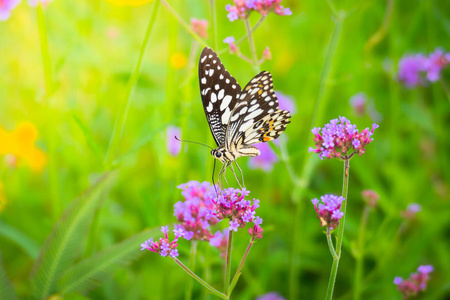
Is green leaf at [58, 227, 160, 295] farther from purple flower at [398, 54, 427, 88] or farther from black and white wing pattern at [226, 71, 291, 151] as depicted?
purple flower at [398, 54, 427, 88]

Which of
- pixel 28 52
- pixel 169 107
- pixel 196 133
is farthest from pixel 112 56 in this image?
pixel 169 107

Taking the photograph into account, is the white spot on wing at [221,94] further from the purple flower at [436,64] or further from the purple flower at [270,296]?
the purple flower at [436,64]

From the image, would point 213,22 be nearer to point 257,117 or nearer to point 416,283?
point 257,117

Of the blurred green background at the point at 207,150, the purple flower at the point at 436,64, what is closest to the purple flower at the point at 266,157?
the blurred green background at the point at 207,150

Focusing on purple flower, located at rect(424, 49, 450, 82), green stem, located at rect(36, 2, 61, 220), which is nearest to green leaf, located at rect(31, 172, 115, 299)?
green stem, located at rect(36, 2, 61, 220)

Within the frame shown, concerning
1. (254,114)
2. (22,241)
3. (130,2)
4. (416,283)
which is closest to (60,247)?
(22,241)

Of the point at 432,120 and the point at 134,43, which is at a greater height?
the point at 134,43

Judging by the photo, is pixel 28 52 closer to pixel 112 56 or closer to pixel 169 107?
pixel 112 56
